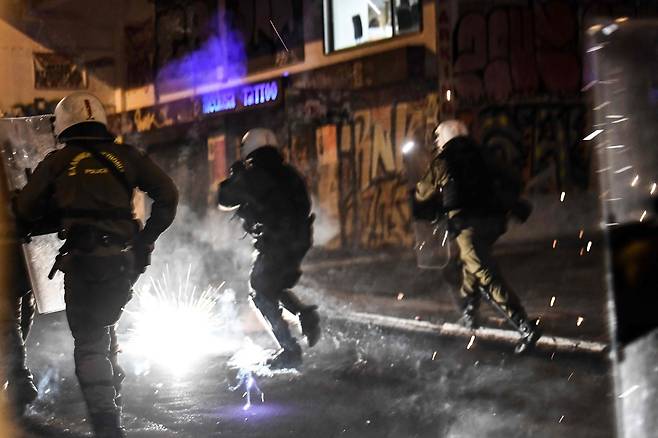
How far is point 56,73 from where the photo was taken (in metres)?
3.93

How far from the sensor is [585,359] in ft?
10.7

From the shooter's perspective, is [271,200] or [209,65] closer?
[271,200]

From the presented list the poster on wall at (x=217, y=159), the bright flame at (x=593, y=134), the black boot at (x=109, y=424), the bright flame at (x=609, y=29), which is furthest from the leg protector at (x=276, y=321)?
the bright flame at (x=609, y=29)


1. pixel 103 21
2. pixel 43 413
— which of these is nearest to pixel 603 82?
pixel 103 21

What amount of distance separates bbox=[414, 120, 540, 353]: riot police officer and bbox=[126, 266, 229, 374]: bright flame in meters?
1.06

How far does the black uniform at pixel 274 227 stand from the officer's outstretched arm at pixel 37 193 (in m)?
0.80

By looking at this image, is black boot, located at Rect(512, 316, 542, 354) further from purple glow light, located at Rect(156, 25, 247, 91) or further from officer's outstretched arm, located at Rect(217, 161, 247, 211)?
purple glow light, located at Rect(156, 25, 247, 91)

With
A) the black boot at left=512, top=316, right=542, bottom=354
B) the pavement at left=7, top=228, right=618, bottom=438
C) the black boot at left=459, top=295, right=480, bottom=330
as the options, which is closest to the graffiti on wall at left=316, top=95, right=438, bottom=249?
the pavement at left=7, top=228, right=618, bottom=438

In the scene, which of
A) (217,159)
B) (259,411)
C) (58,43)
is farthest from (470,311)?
(58,43)

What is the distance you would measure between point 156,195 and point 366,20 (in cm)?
125

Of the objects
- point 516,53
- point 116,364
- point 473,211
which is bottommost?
point 116,364

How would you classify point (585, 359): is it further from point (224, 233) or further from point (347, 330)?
point (224, 233)

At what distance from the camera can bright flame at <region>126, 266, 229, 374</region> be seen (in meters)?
3.84

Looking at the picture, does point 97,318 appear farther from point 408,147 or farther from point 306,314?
point 408,147
